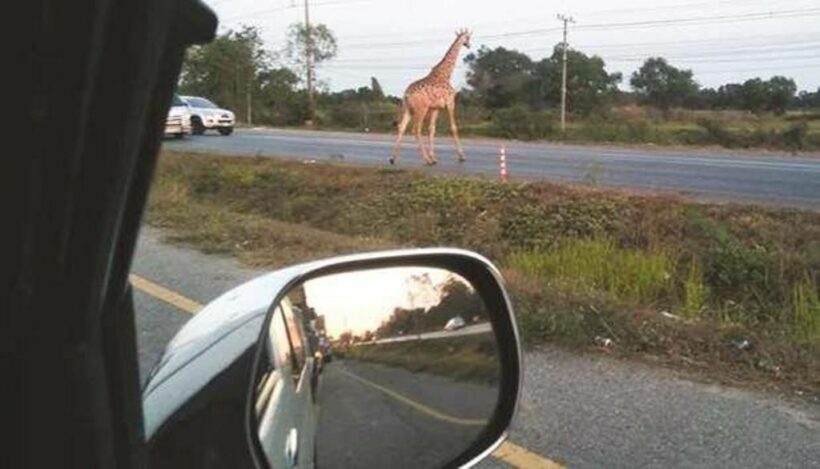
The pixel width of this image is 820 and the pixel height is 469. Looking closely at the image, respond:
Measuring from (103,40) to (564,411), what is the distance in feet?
13.7

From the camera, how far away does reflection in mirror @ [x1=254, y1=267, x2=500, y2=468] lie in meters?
1.41

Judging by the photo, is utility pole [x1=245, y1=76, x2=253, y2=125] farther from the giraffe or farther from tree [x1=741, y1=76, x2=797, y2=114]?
the giraffe

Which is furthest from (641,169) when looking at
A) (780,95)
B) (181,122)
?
(780,95)

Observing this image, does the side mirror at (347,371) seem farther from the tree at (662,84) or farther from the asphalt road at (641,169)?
the tree at (662,84)

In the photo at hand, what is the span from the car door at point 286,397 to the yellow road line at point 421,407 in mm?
70

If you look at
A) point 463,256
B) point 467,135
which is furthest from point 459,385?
point 467,135

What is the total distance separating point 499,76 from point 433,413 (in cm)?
7235

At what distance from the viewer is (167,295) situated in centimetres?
751

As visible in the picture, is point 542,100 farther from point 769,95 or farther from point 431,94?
point 431,94

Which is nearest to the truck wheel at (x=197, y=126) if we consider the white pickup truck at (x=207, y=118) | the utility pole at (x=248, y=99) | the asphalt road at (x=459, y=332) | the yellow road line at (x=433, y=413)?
the white pickup truck at (x=207, y=118)

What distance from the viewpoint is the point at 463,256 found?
1698mm

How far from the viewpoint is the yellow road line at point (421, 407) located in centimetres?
150

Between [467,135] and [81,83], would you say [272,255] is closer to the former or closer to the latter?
[81,83]

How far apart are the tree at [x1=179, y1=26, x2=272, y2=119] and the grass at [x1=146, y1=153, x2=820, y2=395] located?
34.0 meters
